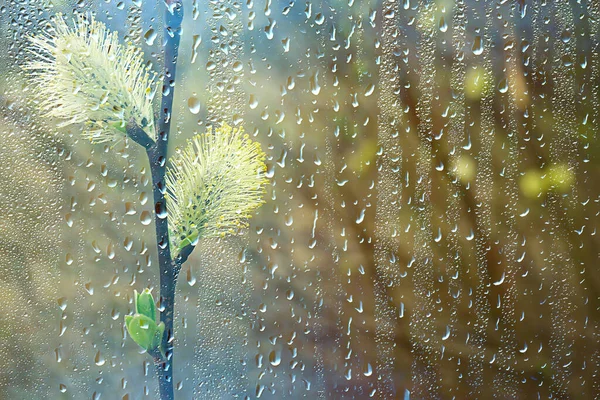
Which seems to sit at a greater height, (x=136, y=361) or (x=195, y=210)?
(x=195, y=210)

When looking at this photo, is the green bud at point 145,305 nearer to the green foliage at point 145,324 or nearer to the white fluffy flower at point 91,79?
the green foliage at point 145,324

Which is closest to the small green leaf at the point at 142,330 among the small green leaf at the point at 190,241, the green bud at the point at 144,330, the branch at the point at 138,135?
the green bud at the point at 144,330

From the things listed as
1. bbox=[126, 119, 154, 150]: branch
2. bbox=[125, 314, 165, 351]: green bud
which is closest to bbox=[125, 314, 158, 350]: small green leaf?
bbox=[125, 314, 165, 351]: green bud

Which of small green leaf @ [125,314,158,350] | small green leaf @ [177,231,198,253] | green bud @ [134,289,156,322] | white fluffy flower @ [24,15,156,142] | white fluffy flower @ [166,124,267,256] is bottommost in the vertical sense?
small green leaf @ [125,314,158,350]

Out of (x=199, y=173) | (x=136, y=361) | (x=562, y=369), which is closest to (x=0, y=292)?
(x=136, y=361)

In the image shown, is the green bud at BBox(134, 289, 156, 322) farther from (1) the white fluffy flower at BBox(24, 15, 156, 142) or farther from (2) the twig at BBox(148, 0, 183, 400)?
(1) the white fluffy flower at BBox(24, 15, 156, 142)

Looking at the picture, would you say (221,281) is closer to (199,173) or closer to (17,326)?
(199,173)
